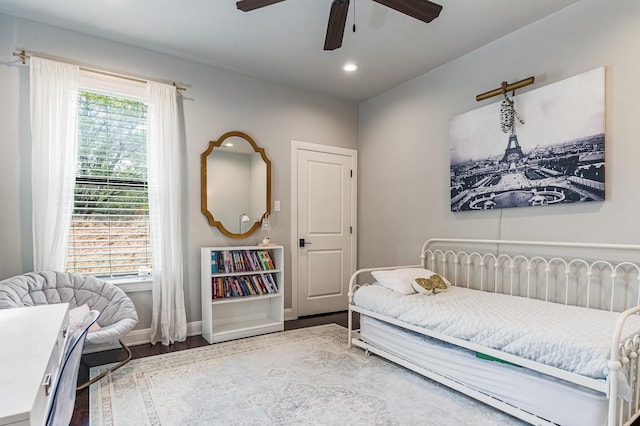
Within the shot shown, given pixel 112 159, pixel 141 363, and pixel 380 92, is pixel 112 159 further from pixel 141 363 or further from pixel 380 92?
pixel 380 92

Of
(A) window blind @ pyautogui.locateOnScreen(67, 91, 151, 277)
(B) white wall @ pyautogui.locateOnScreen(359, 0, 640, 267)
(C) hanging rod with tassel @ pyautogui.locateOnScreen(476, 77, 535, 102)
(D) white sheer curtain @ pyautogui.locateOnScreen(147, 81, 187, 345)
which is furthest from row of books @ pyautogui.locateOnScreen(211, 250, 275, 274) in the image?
(C) hanging rod with tassel @ pyautogui.locateOnScreen(476, 77, 535, 102)


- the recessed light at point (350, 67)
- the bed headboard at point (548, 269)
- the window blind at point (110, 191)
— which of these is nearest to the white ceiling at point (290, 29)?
the recessed light at point (350, 67)

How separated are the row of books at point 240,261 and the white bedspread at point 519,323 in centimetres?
122

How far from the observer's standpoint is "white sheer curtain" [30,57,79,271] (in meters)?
2.77

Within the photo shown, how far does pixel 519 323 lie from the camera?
2074mm

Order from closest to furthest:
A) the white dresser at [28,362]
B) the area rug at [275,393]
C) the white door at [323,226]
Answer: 1. the white dresser at [28,362]
2. the area rug at [275,393]
3. the white door at [323,226]

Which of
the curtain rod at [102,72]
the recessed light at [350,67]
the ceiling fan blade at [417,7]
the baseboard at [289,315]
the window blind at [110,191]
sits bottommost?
the baseboard at [289,315]

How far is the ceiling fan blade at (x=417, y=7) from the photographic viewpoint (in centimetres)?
208

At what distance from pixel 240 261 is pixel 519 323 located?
2496 mm

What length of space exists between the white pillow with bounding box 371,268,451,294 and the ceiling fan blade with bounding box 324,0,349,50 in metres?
1.86

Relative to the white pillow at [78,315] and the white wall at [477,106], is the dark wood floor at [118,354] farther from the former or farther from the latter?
the white wall at [477,106]

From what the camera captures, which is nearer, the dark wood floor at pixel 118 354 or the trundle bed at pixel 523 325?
the trundle bed at pixel 523 325

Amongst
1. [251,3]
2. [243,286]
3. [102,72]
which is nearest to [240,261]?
[243,286]

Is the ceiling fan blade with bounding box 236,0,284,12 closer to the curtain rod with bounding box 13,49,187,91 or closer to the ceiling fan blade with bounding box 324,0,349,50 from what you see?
the ceiling fan blade with bounding box 324,0,349,50
